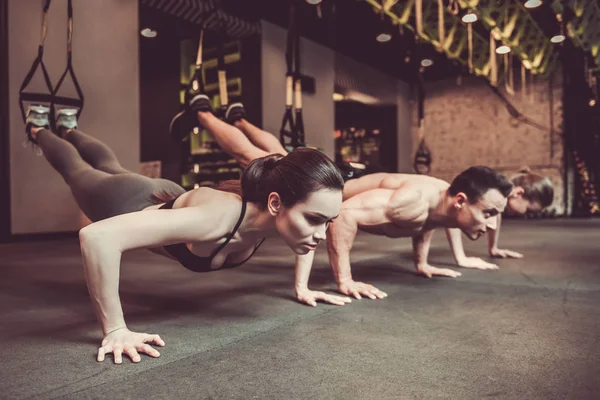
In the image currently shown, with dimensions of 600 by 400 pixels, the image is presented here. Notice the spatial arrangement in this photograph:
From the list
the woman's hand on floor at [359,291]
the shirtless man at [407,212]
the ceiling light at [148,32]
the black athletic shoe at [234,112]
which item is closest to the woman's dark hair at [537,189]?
the shirtless man at [407,212]

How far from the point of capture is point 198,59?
2650 mm

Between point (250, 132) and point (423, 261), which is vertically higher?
point (250, 132)

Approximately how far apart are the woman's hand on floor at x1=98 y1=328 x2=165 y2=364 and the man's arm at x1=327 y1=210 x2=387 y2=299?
119 cm

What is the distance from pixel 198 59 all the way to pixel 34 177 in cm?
468

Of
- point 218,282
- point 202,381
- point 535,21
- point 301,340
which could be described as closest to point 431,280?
point 218,282

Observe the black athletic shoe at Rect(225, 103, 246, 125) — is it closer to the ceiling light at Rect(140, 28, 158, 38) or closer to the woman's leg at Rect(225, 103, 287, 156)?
the woman's leg at Rect(225, 103, 287, 156)

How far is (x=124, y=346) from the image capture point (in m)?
1.49

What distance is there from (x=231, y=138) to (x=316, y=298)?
118cm

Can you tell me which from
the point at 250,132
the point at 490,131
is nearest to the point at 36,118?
the point at 250,132

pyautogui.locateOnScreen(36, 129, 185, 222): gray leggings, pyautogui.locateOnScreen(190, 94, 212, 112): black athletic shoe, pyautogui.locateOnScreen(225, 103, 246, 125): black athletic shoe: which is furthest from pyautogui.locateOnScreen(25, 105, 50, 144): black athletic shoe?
pyautogui.locateOnScreen(225, 103, 246, 125): black athletic shoe

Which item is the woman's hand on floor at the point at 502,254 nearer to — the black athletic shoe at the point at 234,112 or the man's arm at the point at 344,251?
the man's arm at the point at 344,251

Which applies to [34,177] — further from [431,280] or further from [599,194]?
[599,194]

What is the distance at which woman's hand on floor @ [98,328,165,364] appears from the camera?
1465 millimetres

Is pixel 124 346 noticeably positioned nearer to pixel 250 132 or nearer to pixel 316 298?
pixel 316 298
